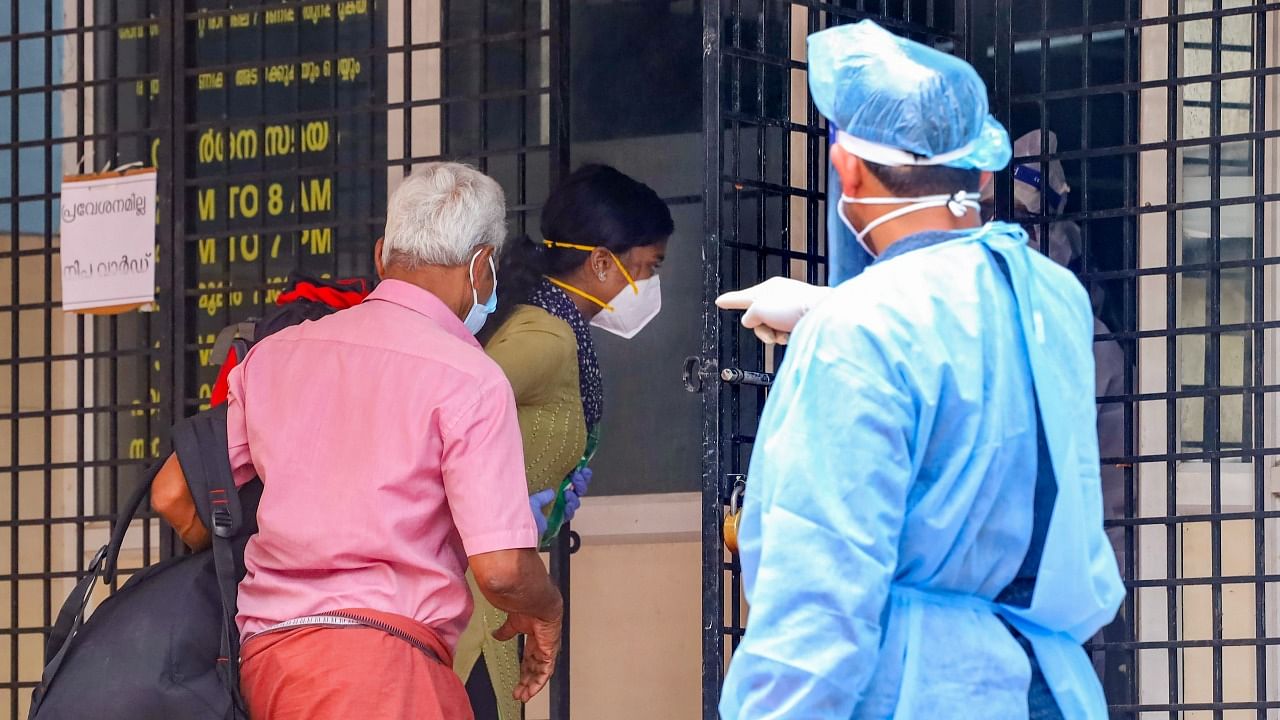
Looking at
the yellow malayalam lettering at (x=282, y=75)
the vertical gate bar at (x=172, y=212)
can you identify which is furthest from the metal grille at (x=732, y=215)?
the yellow malayalam lettering at (x=282, y=75)

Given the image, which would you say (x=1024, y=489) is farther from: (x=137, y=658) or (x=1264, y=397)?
(x=1264, y=397)

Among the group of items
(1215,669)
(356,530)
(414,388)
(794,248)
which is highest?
(794,248)

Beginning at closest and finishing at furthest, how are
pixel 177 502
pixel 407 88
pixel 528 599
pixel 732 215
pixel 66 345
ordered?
1. pixel 528 599
2. pixel 177 502
3. pixel 732 215
4. pixel 407 88
5. pixel 66 345

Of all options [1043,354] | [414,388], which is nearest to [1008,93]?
[414,388]

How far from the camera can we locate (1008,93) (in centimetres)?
383

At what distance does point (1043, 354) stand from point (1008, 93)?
1.74 m

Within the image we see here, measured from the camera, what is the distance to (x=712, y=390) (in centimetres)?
343

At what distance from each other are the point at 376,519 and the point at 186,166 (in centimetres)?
209

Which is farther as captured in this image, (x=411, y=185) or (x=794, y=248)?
(x=794, y=248)

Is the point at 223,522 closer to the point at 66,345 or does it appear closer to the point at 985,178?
the point at 985,178

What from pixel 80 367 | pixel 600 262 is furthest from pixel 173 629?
pixel 80 367

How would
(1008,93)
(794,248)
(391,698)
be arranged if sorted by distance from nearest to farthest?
(391,698) → (1008,93) → (794,248)

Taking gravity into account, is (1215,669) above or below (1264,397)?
below

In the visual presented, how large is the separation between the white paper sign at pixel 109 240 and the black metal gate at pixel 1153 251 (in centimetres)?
159
